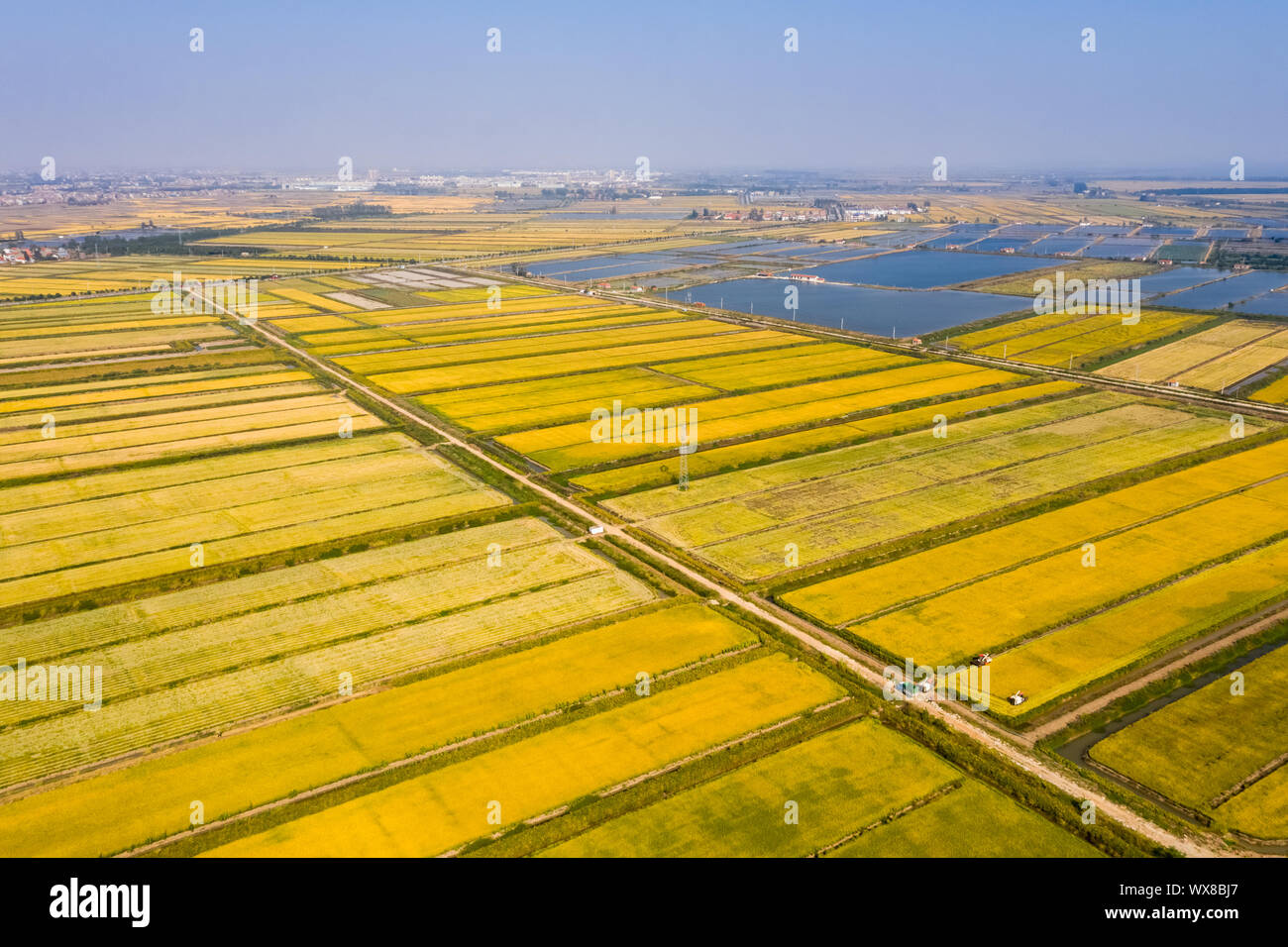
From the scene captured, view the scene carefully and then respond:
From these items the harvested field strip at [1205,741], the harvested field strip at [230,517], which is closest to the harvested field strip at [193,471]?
the harvested field strip at [230,517]

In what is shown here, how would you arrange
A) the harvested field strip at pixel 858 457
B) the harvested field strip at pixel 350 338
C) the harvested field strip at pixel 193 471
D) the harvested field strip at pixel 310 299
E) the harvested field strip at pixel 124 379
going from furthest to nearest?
the harvested field strip at pixel 310 299 < the harvested field strip at pixel 350 338 < the harvested field strip at pixel 124 379 < the harvested field strip at pixel 193 471 < the harvested field strip at pixel 858 457

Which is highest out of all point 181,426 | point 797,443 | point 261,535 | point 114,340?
point 114,340

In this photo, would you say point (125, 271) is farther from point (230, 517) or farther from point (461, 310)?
point (230, 517)

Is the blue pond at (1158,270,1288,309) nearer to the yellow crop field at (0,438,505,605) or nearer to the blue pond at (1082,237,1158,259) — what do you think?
the blue pond at (1082,237,1158,259)

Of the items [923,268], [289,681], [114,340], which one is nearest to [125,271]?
[114,340]

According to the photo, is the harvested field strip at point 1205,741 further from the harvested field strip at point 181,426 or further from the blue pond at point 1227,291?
the blue pond at point 1227,291

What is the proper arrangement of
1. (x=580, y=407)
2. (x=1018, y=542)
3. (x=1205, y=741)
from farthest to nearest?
(x=580, y=407) < (x=1018, y=542) < (x=1205, y=741)

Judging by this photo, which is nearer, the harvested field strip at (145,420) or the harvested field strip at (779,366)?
the harvested field strip at (145,420)

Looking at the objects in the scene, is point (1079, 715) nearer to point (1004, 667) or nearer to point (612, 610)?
point (1004, 667)
